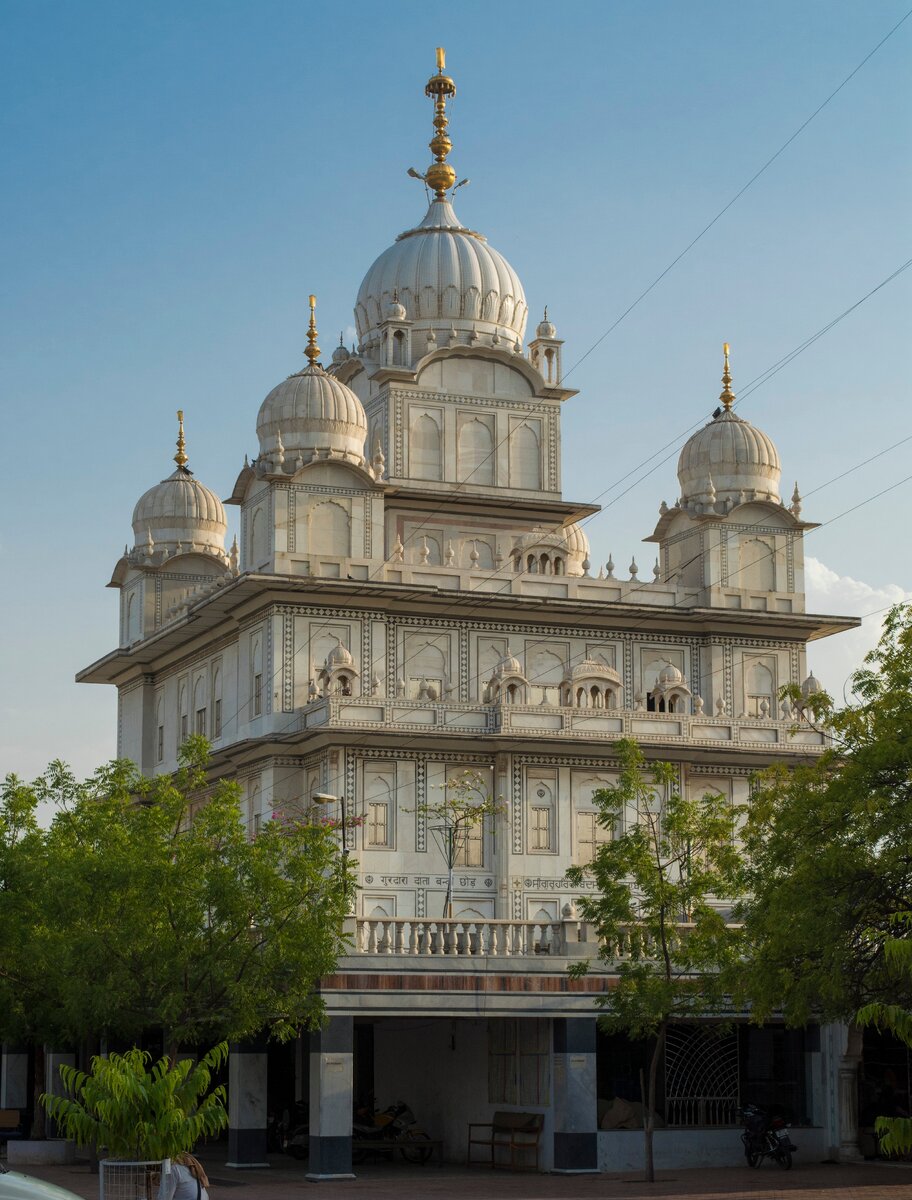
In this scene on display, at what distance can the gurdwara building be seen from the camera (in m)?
49.3

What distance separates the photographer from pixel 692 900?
34.3 metres

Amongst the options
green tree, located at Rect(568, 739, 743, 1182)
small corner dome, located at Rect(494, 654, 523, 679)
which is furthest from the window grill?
small corner dome, located at Rect(494, 654, 523, 679)

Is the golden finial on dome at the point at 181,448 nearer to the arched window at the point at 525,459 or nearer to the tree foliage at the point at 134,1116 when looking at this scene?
the arched window at the point at 525,459

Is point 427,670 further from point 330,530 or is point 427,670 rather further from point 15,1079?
point 15,1079

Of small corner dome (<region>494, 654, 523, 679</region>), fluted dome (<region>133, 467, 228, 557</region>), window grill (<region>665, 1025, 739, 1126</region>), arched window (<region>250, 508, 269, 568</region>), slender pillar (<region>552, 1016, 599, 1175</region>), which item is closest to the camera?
slender pillar (<region>552, 1016, 599, 1175</region>)

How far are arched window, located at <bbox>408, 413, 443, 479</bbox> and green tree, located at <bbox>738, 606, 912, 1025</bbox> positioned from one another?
2807cm

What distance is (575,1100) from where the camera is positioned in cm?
3278

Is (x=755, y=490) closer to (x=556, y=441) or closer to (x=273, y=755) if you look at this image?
(x=556, y=441)

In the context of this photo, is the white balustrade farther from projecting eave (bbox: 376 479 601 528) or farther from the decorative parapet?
projecting eave (bbox: 376 479 601 528)

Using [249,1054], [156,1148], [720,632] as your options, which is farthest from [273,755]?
[156,1148]

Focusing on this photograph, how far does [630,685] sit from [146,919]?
24.5 m

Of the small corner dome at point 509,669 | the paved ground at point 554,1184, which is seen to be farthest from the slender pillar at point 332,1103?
the small corner dome at point 509,669

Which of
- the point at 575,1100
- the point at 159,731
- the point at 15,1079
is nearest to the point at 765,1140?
the point at 575,1100

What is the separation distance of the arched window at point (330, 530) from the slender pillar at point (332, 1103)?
2123 centimetres
